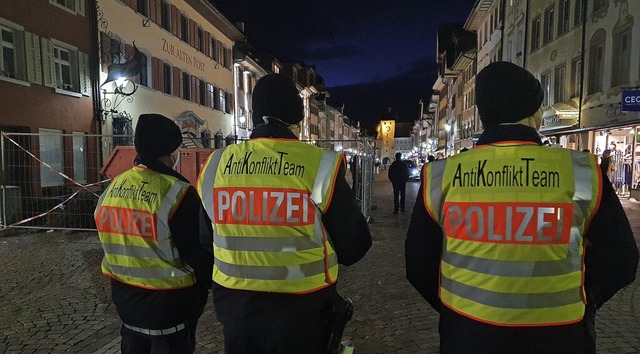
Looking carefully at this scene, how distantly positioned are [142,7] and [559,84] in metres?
18.1

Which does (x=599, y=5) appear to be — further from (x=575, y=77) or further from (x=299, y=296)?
(x=299, y=296)

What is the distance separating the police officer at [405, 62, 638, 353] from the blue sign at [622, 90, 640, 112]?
1207 centimetres

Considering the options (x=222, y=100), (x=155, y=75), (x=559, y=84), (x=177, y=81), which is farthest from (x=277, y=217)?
(x=222, y=100)

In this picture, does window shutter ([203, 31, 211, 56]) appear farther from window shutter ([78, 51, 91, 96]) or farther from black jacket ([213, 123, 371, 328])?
black jacket ([213, 123, 371, 328])

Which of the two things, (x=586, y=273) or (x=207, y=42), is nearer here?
(x=586, y=273)

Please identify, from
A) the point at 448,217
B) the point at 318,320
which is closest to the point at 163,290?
the point at 318,320

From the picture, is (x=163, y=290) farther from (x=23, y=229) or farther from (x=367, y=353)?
(x=23, y=229)

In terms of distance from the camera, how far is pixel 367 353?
3.87 meters

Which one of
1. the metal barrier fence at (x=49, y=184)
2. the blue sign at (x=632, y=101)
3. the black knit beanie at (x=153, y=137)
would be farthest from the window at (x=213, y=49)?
the black knit beanie at (x=153, y=137)

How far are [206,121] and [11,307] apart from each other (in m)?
19.7

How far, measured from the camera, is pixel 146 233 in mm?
2314

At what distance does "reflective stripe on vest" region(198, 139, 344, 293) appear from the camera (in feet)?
6.27

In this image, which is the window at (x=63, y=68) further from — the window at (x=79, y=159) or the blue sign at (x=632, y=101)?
the blue sign at (x=632, y=101)

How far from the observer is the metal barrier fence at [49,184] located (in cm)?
943
